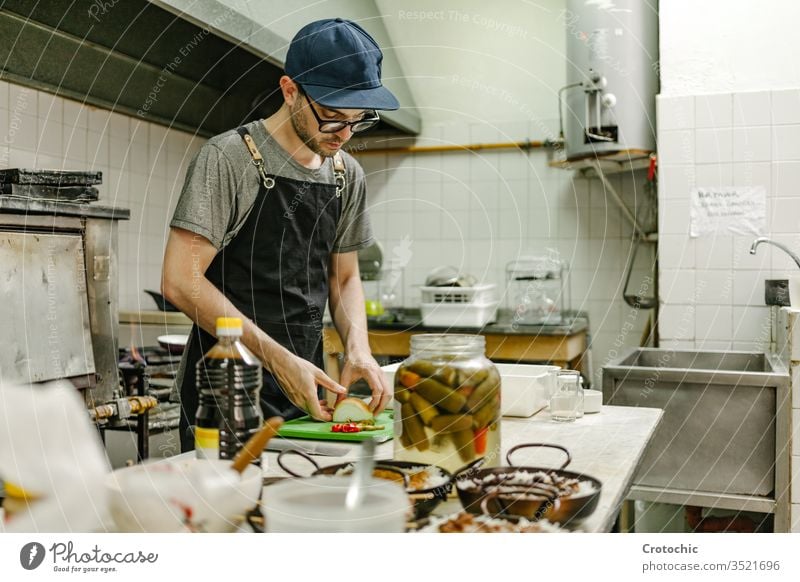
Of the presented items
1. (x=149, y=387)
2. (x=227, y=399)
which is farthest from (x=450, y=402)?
(x=149, y=387)

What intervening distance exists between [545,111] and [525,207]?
0.37 metres

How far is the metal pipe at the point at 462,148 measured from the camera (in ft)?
9.48

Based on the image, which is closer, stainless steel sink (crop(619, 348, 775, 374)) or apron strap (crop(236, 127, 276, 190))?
apron strap (crop(236, 127, 276, 190))

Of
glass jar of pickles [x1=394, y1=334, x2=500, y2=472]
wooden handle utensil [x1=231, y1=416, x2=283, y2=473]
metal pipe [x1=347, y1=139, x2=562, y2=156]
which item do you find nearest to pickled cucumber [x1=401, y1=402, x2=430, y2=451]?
glass jar of pickles [x1=394, y1=334, x2=500, y2=472]

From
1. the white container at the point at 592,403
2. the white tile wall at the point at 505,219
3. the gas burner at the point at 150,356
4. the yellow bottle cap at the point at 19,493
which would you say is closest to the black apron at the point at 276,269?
the white container at the point at 592,403

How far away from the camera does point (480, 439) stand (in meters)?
0.78

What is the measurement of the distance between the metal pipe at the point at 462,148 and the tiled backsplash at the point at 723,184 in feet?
2.13

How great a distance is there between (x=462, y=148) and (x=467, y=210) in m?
0.25

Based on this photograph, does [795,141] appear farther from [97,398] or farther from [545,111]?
[97,398]

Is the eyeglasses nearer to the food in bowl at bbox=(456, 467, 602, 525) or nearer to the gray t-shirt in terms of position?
the gray t-shirt

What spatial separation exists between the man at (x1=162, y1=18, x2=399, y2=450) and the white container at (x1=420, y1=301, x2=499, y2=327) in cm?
122

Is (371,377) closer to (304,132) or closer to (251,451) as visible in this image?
(304,132)

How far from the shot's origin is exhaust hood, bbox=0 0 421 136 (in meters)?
1.86

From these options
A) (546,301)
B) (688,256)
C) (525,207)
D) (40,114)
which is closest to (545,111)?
(525,207)
